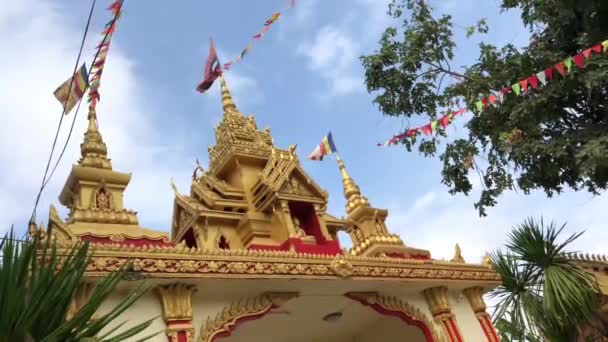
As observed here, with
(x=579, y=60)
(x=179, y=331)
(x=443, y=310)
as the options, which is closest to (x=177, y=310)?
(x=179, y=331)

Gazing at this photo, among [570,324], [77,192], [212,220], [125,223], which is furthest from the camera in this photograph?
[212,220]

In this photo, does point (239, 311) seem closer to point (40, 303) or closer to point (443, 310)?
point (443, 310)

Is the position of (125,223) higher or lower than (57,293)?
higher

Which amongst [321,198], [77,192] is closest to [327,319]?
[321,198]

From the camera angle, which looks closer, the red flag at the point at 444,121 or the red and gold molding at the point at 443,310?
the red and gold molding at the point at 443,310

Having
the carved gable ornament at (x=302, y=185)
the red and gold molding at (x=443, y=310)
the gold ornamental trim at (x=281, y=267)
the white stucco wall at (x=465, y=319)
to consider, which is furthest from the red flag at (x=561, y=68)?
the carved gable ornament at (x=302, y=185)

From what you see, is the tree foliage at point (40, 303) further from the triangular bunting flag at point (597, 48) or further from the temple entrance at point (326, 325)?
the triangular bunting flag at point (597, 48)

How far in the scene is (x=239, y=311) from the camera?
27.0 ft

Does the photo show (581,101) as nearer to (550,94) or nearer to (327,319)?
(550,94)

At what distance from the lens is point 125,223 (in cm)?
982

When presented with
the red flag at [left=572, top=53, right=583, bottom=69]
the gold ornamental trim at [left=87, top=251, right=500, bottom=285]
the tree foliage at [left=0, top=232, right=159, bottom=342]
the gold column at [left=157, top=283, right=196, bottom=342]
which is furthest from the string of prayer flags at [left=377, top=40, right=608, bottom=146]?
the tree foliage at [left=0, top=232, right=159, bottom=342]

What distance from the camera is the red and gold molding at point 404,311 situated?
9891 mm

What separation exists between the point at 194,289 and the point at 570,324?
20.2 feet

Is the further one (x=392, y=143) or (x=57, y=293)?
(x=392, y=143)
